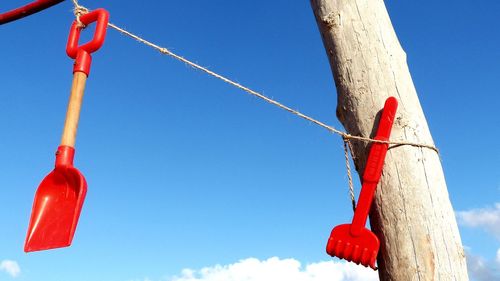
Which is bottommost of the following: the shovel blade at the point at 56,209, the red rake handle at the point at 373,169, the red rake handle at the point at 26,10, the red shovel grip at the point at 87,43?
the shovel blade at the point at 56,209

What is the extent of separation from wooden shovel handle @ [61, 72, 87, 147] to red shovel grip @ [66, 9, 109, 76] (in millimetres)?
51

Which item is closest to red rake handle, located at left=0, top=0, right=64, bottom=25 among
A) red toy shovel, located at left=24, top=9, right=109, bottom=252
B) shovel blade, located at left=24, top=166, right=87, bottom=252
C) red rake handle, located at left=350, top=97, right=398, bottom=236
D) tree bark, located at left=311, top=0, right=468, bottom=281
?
red toy shovel, located at left=24, top=9, right=109, bottom=252

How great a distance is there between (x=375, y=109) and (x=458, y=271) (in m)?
0.71

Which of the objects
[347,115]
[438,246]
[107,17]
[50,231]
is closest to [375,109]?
[347,115]

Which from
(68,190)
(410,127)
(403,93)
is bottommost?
(68,190)

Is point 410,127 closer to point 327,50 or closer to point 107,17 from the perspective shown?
point 327,50

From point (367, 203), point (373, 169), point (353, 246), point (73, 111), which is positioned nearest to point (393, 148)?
point (373, 169)

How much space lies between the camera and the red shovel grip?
212cm

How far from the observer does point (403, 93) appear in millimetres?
2230

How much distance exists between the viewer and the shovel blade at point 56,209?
1966 millimetres

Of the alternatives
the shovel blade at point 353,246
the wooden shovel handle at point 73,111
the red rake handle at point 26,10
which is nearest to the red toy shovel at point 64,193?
the wooden shovel handle at point 73,111

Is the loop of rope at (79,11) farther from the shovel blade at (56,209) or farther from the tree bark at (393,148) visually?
the tree bark at (393,148)

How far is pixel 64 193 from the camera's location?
6.76 ft

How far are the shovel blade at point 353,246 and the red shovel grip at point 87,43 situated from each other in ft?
3.99
